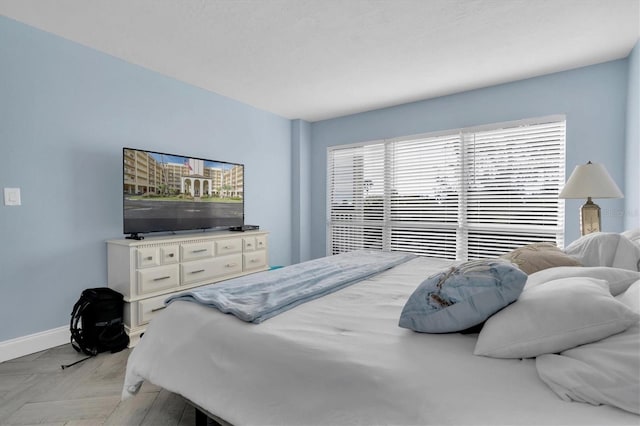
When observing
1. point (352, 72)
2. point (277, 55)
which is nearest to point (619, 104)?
point (352, 72)

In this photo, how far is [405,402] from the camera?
88 centimetres

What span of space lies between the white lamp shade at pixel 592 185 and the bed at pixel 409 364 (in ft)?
3.69

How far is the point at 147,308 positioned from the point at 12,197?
1.37 meters

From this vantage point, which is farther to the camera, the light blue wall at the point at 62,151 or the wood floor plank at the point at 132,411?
the light blue wall at the point at 62,151

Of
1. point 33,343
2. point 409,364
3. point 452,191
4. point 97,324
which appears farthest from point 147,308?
point 452,191

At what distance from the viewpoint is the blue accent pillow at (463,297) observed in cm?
108

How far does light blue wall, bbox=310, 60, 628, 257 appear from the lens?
3.10 metres

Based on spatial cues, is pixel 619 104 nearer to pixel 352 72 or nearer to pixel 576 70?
pixel 576 70

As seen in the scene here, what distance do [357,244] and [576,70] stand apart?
3.30 metres

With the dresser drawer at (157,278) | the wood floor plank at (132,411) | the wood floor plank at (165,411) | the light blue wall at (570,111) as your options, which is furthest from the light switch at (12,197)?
the light blue wall at (570,111)

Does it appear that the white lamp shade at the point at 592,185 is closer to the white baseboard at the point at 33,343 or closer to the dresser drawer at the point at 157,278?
the dresser drawer at the point at 157,278

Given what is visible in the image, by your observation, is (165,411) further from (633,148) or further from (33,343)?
(633,148)

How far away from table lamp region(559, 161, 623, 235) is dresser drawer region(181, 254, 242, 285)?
323 centimetres

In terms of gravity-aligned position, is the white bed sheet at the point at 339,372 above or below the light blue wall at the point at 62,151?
below
